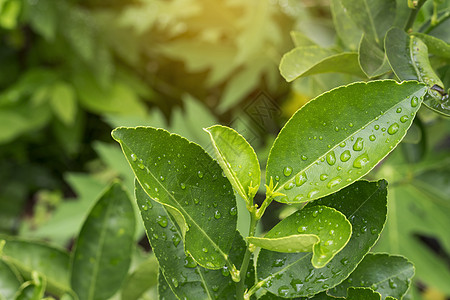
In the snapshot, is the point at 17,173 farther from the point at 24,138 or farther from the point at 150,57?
the point at 150,57

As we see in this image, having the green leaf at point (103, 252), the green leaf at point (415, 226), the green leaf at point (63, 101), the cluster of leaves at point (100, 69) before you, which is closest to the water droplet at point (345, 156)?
the green leaf at point (103, 252)

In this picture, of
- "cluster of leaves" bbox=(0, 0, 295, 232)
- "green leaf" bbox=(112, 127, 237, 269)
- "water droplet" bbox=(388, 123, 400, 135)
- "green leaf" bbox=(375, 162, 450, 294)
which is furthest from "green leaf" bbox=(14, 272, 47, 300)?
"cluster of leaves" bbox=(0, 0, 295, 232)

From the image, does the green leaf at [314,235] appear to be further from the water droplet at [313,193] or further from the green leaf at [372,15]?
the green leaf at [372,15]

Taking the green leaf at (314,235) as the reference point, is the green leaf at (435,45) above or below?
above

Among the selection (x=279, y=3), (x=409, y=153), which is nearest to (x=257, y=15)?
(x=279, y=3)

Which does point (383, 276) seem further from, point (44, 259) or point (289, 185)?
point (44, 259)
